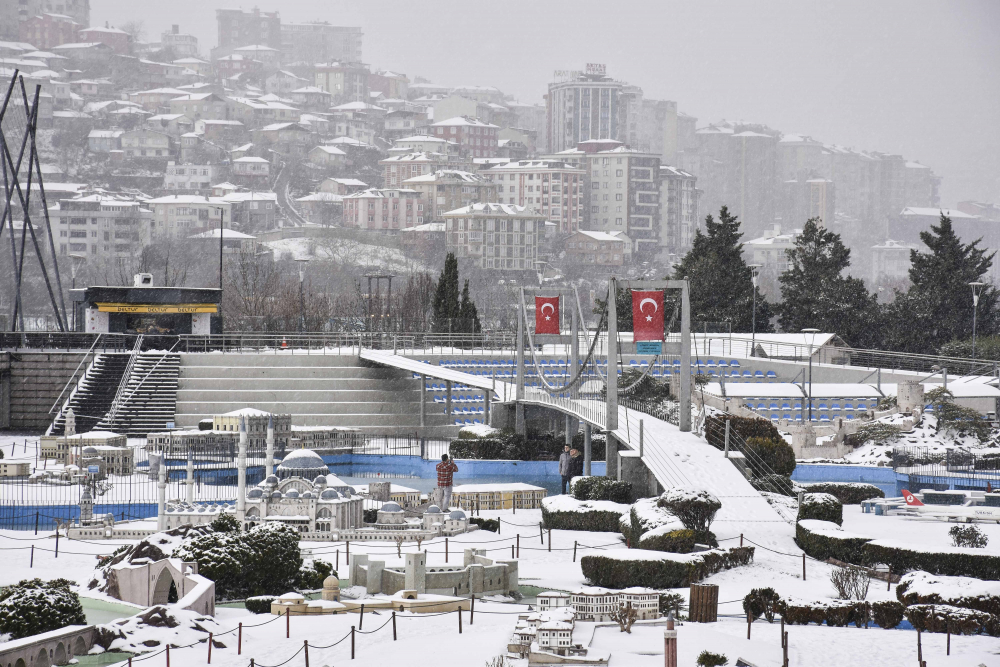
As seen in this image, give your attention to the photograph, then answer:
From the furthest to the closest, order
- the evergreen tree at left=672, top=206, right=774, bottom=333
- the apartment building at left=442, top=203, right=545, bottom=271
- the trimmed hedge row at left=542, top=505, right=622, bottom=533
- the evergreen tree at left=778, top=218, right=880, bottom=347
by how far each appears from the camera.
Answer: the apartment building at left=442, top=203, right=545, bottom=271, the evergreen tree at left=672, top=206, right=774, bottom=333, the evergreen tree at left=778, top=218, right=880, bottom=347, the trimmed hedge row at left=542, top=505, right=622, bottom=533

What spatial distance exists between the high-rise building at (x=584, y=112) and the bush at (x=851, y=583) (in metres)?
177

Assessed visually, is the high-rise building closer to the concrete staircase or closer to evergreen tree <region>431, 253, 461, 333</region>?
evergreen tree <region>431, 253, 461, 333</region>

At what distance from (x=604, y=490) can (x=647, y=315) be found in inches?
147

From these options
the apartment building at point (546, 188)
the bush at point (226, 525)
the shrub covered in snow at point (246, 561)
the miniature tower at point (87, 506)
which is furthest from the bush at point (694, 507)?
the apartment building at point (546, 188)

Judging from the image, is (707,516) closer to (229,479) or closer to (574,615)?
(574,615)

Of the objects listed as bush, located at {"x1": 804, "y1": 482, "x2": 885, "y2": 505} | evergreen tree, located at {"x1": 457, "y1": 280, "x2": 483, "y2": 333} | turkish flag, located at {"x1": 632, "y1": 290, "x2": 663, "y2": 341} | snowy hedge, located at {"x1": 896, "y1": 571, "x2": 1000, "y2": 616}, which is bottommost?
snowy hedge, located at {"x1": 896, "y1": 571, "x2": 1000, "y2": 616}

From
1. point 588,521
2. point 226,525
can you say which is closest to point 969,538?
point 588,521

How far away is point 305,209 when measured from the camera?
155m

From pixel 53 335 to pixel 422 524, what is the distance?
21878 millimetres

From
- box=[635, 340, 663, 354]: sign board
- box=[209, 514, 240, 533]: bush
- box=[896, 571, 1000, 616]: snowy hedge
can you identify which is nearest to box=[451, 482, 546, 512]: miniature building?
box=[635, 340, 663, 354]: sign board

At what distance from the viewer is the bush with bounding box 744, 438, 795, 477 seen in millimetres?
25359

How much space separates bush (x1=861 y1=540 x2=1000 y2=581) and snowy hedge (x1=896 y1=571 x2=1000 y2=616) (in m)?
0.84

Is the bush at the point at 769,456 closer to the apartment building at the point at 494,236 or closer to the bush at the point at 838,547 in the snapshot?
the bush at the point at 838,547

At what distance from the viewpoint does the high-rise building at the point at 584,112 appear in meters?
194
